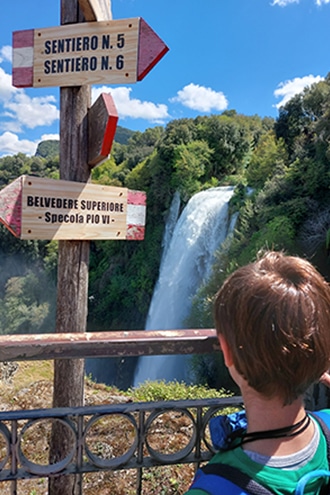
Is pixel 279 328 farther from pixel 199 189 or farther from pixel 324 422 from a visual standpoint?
pixel 199 189

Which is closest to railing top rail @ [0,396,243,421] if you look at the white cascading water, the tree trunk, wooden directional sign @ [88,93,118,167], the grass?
the tree trunk

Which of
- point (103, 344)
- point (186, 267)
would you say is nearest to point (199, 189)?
point (186, 267)

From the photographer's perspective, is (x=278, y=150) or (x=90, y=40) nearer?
(x=90, y=40)

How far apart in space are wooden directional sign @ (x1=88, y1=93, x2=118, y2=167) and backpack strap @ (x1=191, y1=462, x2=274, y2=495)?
5.52 feet

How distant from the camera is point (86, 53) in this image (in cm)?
205

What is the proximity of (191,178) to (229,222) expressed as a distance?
21.9ft

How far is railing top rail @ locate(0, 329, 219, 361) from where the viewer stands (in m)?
1.16

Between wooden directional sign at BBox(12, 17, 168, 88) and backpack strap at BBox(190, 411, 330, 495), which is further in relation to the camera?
wooden directional sign at BBox(12, 17, 168, 88)

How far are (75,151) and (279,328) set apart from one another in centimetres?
177

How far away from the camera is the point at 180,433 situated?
3156 millimetres

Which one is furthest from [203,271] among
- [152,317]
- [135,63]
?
[135,63]

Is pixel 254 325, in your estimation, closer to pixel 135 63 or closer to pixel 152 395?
pixel 135 63

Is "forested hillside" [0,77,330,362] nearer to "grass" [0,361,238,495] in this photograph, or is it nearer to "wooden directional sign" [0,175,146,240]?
"grass" [0,361,238,495]

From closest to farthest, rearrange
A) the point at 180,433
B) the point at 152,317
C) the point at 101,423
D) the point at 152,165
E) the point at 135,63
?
1. the point at 135,63
2. the point at 180,433
3. the point at 101,423
4. the point at 152,317
5. the point at 152,165
